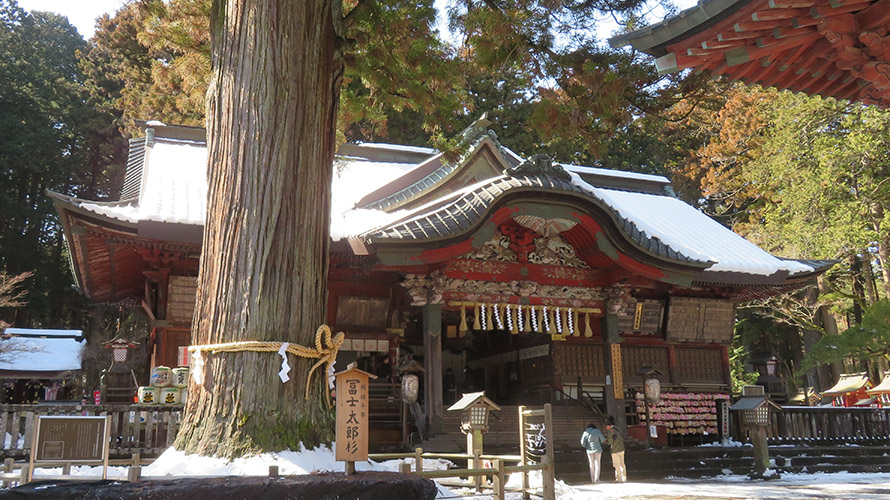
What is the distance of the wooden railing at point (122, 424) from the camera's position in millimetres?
9781

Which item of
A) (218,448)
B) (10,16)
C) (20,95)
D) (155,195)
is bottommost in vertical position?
(218,448)

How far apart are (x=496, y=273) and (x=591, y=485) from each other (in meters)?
4.58

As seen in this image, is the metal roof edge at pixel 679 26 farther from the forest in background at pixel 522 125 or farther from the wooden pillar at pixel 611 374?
the wooden pillar at pixel 611 374

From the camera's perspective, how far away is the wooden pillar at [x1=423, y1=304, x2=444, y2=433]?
12680mm

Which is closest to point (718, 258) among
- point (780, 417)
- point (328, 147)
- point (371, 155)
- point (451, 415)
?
point (780, 417)

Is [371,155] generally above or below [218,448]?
above

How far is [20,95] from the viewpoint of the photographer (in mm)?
31875

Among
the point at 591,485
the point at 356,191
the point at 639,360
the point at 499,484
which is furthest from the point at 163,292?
the point at 639,360

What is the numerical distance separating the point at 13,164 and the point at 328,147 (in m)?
30.6

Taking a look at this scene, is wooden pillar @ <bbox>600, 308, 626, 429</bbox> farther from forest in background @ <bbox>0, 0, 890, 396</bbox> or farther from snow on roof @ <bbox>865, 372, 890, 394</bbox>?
snow on roof @ <bbox>865, 372, 890, 394</bbox>

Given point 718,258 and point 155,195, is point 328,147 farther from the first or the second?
point 718,258

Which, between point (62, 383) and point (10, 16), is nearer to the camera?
point (62, 383)

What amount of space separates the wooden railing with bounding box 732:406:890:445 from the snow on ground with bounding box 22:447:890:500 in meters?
1.83

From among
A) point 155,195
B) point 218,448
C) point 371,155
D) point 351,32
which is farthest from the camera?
point 371,155
